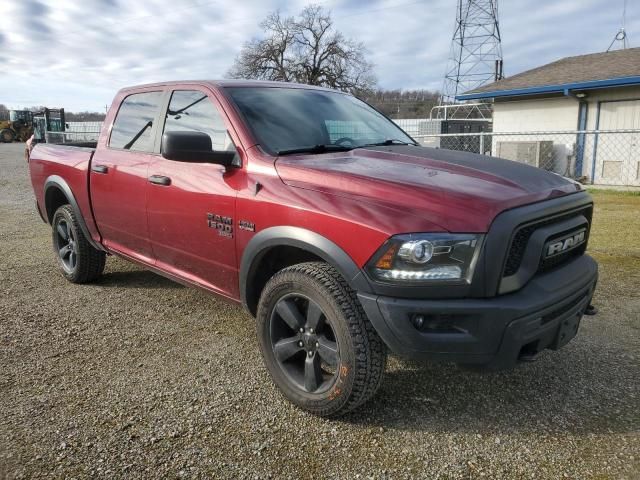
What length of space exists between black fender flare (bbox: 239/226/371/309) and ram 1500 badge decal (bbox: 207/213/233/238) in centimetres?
20

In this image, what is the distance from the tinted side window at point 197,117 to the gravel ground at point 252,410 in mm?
1443

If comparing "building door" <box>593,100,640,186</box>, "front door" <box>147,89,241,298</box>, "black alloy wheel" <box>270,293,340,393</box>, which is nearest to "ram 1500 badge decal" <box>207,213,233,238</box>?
"front door" <box>147,89,241,298</box>

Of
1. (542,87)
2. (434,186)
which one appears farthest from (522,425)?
(542,87)

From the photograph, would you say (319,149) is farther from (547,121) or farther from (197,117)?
(547,121)

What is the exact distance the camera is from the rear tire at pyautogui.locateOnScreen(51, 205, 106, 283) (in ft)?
16.2

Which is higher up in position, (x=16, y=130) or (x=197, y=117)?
(x=16, y=130)

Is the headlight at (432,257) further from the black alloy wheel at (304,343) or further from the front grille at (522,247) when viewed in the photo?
the black alloy wheel at (304,343)

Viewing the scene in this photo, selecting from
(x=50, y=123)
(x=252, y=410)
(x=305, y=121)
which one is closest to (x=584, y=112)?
(x=305, y=121)

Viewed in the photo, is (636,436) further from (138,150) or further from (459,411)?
(138,150)

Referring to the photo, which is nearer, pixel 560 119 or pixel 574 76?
pixel 574 76

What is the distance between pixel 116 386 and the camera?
315 centimetres

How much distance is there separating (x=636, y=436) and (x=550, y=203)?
1.24 meters

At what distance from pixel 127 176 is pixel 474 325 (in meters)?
2.89

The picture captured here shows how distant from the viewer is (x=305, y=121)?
3.51 meters
